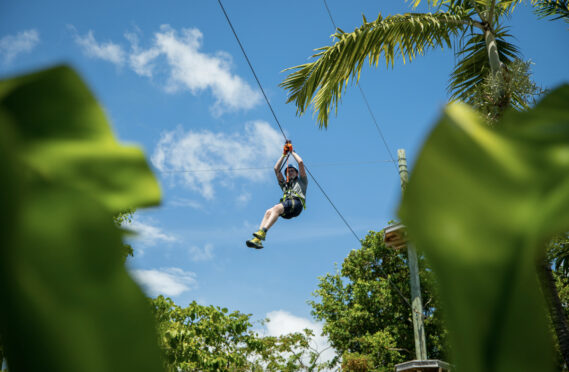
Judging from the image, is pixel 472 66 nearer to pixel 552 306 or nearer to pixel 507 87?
pixel 507 87

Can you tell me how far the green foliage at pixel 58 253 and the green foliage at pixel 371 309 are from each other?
10.2 metres

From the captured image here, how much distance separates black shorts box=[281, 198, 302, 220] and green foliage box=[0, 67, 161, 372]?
21.0 feet

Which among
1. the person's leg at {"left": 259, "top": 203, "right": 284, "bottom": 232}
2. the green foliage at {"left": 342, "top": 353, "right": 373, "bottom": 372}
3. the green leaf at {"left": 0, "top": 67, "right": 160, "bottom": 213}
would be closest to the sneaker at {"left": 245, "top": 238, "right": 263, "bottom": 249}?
the person's leg at {"left": 259, "top": 203, "right": 284, "bottom": 232}

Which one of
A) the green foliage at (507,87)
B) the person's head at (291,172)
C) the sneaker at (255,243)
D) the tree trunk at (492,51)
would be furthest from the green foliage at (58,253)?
the person's head at (291,172)

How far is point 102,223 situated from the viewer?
76 millimetres

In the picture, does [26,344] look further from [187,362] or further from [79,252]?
[187,362]

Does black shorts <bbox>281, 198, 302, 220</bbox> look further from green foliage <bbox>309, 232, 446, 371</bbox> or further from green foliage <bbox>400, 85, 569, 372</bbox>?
green foliage <bbox>400, 85, 569, 372</bbox>

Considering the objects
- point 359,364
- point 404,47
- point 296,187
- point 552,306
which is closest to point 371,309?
point 359,364

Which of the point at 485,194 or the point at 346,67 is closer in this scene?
the point at 485,194

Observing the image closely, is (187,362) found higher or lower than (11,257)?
higher

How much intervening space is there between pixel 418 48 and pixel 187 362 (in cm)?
422

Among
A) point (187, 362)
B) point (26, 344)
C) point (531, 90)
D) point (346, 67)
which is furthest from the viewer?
point (187, 362)

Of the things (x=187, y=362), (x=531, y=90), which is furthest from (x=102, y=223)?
(x=187, y=362)

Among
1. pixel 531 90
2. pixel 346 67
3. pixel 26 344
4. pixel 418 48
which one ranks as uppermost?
pixel 418 48
